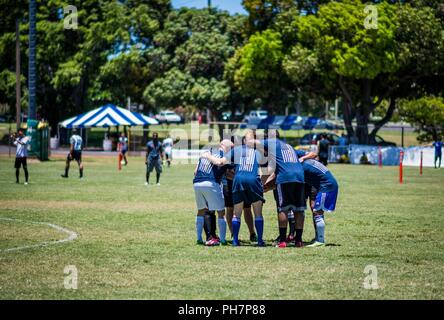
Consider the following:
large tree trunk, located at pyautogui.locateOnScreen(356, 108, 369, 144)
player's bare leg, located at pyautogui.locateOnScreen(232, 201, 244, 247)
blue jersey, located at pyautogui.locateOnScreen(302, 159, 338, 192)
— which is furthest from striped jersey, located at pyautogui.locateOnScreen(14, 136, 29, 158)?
large tree trunk, located at pyautogui.locateOnScreen(356, 108, 369, 144)

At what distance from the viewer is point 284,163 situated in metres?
13.8

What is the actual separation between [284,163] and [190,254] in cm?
236

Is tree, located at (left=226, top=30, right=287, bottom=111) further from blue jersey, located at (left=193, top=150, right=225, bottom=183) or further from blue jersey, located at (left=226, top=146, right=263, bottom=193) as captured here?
blue jersey, located at (left=226, top=146, right=263, bottom=193)

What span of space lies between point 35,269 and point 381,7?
44094 millimetres

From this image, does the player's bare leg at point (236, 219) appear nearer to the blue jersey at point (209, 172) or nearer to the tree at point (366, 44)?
the blue jersey at point (209, 172)

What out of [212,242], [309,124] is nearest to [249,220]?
[212,242]

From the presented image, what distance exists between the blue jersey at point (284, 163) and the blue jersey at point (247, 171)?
32cm

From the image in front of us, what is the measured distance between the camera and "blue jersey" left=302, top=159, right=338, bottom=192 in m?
14.2

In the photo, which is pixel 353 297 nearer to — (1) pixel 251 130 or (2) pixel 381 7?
(1) pixel 251 130

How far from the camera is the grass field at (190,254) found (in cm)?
1007

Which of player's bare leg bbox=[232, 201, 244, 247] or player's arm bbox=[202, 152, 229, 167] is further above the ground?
player's arm bbox=[202, 152, 229, 167]

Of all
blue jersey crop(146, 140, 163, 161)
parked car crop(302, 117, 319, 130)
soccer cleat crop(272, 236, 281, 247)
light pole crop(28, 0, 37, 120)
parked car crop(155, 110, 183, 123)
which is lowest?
soccer cleat crop(272, 236, 281, 247)

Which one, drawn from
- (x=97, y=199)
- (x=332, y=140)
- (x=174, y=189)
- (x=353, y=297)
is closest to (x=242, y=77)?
(x=332, y=140)

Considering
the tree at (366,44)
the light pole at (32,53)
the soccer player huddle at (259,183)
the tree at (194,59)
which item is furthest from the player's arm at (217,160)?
the tree at (194,59)
